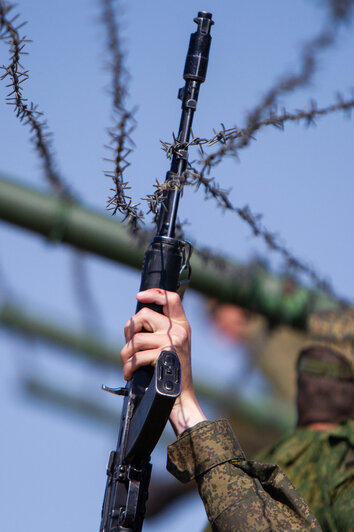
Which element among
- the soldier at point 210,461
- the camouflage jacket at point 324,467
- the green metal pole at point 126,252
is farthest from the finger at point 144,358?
the green metal pole at point 126,252

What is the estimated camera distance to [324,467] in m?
3.76

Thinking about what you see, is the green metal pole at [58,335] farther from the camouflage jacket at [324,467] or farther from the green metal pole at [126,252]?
the camouflage jacket at [324,467]

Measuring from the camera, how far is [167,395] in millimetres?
2244

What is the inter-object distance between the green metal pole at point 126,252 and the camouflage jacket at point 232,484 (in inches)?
73.9

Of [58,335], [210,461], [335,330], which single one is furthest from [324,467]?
[58,335]

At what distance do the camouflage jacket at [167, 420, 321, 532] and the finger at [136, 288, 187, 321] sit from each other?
0.36m

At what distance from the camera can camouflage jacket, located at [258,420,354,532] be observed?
3.25 m

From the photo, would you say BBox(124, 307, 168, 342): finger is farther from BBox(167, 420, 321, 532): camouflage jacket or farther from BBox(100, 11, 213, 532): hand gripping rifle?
BBox(167, 420, 321, 532): camouflage jacket

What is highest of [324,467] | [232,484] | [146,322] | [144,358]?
[324,467]

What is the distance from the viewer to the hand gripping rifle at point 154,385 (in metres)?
2.28

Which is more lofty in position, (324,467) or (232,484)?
(324,467)

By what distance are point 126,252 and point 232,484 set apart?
→ 212 centimetres

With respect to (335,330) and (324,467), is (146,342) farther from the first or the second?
(335,330)

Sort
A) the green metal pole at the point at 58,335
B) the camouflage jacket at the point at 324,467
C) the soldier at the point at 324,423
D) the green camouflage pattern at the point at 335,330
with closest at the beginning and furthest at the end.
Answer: the camouflage jacket at the point at 324,467 → the soldier at the point at 324,423 → the green camouflage pattern at the point at 335,330 → the green metal pole at the point at 58,335
